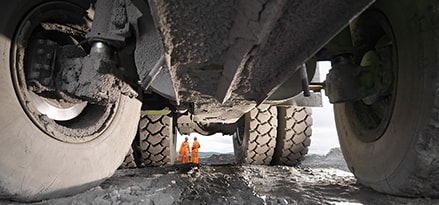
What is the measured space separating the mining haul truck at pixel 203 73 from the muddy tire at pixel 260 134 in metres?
0.89

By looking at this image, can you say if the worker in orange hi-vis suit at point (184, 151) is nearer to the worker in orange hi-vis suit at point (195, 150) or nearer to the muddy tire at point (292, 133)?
the worker in orange hi-vis suit at point (195, 150)

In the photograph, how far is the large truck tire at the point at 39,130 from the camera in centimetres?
88

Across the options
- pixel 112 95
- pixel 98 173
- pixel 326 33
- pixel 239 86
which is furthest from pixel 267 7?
pixel 98 173

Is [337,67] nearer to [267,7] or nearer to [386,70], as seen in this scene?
[386,70]

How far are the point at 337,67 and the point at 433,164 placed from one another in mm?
504

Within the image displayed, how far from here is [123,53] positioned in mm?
1099

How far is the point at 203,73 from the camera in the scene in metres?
0.75

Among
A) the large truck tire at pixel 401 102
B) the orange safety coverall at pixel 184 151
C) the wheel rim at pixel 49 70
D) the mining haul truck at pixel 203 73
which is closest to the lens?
the mining haul truck at pixel 203 73

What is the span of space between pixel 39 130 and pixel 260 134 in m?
1.68

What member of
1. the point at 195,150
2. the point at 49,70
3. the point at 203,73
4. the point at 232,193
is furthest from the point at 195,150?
the point at 203,73

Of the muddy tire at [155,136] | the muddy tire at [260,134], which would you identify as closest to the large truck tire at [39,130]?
the muddy tire at [155,136]

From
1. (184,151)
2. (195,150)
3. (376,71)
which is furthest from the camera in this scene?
(195,150)

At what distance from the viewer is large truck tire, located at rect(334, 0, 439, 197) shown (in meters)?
0.84

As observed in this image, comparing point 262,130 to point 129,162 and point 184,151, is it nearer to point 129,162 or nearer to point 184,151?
point 129,162
